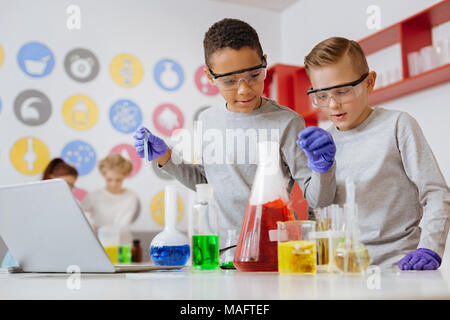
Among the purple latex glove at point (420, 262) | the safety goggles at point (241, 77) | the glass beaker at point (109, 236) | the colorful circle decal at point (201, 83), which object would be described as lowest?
the glass beaker at point (109, 236)

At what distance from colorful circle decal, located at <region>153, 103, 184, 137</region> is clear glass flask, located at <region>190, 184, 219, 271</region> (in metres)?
3.31

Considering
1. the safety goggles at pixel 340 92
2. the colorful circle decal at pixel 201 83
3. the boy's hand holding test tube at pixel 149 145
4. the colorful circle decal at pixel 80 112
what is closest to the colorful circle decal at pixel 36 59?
the colorful circle decal at pixel 80 112

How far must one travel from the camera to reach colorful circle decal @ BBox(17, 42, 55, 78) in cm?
389

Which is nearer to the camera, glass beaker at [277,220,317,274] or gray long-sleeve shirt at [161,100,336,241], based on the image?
glass beaker at [277,220,317,274]

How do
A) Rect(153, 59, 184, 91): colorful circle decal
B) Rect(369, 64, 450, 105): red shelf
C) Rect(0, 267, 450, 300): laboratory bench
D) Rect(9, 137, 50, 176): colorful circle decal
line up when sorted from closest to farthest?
1. Rect(0, 267, 450, 300): laboratory bench
2. Rect(369, 64, 450, 105): red shelf
3. Rect(9, 137, 50, 176): colorful circle decal
4. Rect(153, 59, 184, 91): colorful circle decal

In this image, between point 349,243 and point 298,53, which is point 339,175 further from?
point 298,53

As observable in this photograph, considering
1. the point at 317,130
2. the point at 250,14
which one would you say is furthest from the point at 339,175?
the point at 250,14

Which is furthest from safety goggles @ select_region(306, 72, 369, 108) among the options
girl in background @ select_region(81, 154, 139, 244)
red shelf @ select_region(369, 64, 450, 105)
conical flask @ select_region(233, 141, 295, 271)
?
girl in background @ select_region(81, 154, 139, 244)

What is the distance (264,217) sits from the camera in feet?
3.04

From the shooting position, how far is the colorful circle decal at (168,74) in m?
4.29

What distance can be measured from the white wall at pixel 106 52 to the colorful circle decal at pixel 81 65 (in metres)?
0.04

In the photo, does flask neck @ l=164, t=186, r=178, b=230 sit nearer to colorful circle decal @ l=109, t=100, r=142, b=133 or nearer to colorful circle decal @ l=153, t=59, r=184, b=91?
colorful circle decal @ l=109, t=100, r=142, b=133

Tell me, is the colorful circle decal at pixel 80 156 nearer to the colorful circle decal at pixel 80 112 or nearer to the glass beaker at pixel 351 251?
the colorful circle decal at pixel 80 112

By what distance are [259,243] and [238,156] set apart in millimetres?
527
